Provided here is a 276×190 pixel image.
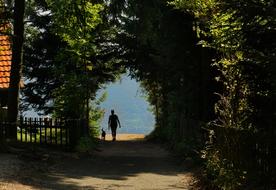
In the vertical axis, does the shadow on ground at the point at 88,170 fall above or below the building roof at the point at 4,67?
below

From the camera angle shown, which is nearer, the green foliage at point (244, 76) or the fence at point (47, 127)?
the green foliage at point (244, 76)

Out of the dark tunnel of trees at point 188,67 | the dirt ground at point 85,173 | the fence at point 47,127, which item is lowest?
the dirt ground at point 85,173

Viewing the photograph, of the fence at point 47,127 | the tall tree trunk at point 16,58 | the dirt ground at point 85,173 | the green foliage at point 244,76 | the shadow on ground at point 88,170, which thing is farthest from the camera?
the tall tree trunk at point 16,58

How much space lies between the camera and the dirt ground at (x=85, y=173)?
40.7 feet

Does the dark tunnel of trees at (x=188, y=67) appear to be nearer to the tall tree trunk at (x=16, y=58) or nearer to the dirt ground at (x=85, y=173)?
the tall tree trunk at (x=16, y=58)

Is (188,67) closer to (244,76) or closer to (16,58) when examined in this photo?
(16,58)

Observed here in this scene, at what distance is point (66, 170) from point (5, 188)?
13.9ft

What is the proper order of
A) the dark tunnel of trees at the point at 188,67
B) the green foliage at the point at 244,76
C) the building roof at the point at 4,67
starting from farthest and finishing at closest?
the building roof at the point at 4,67
the dark tunnel of trees at the point at 188,67
the green foliage at the point at 244,76

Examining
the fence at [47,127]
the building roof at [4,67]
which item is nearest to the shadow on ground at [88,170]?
the fence at [47,127]

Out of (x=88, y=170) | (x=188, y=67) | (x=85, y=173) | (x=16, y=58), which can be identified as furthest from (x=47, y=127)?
(x=188, y=67)

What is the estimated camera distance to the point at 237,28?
8125 mm

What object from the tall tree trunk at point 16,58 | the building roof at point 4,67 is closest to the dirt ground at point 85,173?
the tall tree trunk at point 16,58

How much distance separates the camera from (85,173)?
1480 cm

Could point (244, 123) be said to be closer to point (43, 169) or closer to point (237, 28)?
point (237, 28)
